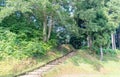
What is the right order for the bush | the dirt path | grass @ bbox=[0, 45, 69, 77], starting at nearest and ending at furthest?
grass @ bbox=[0, 45, 69, 77]
the dirt path
the bush

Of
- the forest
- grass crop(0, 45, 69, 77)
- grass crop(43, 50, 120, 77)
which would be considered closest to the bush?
the forest

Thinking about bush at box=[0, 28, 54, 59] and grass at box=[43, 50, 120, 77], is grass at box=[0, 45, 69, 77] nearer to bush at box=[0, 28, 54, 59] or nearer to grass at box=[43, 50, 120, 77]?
bush at box=[0, 28, 54, 59]

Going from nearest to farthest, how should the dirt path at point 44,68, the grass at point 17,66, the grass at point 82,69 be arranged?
the grass at point 17,66 → the dirt path at point 44,68 → the grass at point 82,69

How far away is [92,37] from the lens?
25594mm

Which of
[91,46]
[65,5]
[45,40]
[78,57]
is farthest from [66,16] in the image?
[91,46]

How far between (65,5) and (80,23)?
6371 mm

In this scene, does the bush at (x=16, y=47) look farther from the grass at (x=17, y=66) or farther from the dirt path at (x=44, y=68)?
the dirt path at (x=44, y=68)

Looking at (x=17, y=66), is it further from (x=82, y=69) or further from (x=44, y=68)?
(x=82, y=69)

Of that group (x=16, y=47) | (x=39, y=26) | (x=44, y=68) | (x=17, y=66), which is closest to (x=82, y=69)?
(x=44, y=68)

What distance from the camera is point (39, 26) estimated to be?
74.1 ft

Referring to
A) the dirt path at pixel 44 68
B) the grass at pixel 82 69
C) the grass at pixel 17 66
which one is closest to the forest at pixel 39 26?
the grass at pixel 17 66

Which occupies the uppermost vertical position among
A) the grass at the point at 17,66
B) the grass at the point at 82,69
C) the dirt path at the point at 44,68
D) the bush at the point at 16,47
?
the bush at the point at 16,47

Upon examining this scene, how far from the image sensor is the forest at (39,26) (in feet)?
53.2

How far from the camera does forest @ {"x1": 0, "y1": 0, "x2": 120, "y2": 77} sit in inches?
639
